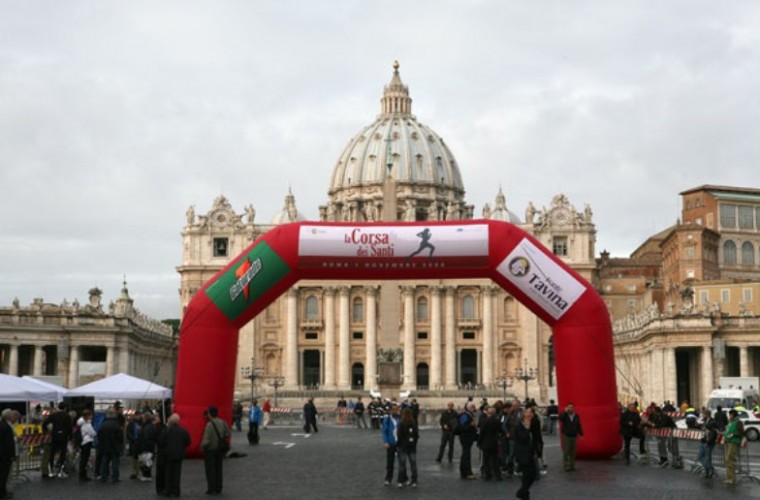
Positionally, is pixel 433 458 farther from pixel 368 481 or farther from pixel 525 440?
pixel 525 440

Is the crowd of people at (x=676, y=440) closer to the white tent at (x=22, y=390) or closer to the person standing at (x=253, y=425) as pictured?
the person standing at (x=253, y=425)

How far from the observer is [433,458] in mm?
31125

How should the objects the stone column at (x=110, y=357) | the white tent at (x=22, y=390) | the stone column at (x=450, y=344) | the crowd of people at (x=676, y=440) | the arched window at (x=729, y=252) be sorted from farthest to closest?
the stone column at (x=450, y=344), the arched window at (x=729, y=252), the stone column at (x=110, y=357), the white tent at (x=22, y=390), the crowd of people at (x=676, y=440)

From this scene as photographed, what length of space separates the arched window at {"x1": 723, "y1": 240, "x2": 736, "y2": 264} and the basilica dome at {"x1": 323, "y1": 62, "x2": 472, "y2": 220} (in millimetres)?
44334

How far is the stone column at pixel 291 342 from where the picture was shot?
357ft

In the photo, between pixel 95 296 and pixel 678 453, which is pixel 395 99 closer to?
pixel 95 296

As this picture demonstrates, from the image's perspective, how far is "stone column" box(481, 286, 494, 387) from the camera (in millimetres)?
108438

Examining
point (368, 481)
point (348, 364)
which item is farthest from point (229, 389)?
point (348, 364)

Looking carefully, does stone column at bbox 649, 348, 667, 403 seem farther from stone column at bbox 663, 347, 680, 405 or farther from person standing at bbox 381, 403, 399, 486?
person standing at bbox 381, 403, 399, 486

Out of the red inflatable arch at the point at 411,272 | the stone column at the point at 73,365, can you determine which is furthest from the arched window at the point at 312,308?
the red inflatable arch at the point at 411,272

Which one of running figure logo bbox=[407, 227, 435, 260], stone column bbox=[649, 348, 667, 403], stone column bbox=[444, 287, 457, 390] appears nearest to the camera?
running figure logo bbox=[407, 227, 435, 260]


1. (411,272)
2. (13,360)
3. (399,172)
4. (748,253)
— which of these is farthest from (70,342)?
(399,172)

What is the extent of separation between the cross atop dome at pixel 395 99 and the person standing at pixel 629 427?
121 m

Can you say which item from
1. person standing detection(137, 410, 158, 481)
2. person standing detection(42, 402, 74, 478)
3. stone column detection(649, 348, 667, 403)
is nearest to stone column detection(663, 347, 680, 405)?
stone column detection(649, 348, 667, 403)
